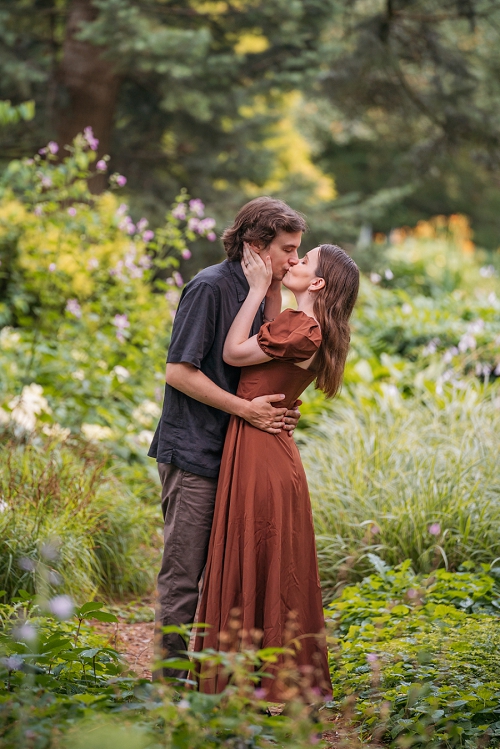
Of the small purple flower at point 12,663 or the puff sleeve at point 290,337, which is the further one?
the puff sleeve at point 290,337

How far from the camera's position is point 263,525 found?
2.86 meters

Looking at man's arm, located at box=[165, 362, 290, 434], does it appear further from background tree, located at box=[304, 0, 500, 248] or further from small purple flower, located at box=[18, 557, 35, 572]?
background tree, located at box=[304, 0, 500, 248]

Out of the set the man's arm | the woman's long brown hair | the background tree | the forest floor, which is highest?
the background tree

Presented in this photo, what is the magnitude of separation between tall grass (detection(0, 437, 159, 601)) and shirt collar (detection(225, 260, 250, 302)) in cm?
139

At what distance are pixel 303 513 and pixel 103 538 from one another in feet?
5.71

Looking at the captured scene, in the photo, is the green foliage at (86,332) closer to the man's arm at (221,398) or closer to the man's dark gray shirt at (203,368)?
the man's dark gray shirt at (203,368)

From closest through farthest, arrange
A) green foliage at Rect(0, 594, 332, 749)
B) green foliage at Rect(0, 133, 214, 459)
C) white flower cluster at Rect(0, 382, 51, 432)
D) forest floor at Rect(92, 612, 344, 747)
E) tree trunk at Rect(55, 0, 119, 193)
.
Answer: green foliage at Rect(0, 594, 332, 749)
forest floor at Rect(92, 612, 344, 747)
white flower cluster at Rect(0, 382, 51, 432)
green foliage at Rect(0, 133, 214, 459)
tree trunk at Rect(55, 0, 119, 193)

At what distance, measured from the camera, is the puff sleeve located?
2.76 meters

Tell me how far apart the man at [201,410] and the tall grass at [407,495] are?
1201 millimetres

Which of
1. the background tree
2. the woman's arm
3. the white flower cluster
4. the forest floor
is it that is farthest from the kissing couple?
the background tree

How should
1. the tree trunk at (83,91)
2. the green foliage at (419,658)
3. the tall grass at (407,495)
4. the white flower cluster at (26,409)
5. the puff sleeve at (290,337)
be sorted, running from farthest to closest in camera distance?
the tree trunk at (83,91) → the white flower cluster at (26,409) → the tall grass at (407,495) → the puff sleeve at (290,337) → the green foliage at (419,658)

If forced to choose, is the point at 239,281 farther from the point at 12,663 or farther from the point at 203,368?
the point at 12,663

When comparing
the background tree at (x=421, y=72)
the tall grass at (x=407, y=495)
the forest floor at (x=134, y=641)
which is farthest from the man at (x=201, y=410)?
the background tree at (x=421, y=72)

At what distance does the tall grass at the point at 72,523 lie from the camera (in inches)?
149
